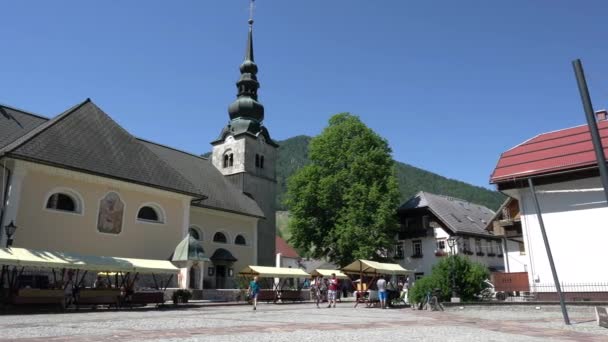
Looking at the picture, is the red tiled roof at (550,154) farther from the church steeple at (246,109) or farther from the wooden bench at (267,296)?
A: the church steeple at (246,109)

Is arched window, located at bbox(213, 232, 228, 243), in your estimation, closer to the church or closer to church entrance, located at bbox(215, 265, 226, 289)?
the church

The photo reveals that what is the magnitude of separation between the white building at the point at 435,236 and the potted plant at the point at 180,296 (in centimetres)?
2400

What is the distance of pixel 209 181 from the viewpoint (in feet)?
124

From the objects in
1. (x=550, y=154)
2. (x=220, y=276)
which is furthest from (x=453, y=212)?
(x=550, y=154)

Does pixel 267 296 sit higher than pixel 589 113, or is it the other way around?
pixel 589 113

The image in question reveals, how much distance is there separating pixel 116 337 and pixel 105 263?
12.0 metres

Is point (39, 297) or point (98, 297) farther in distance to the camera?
point (98, 297)

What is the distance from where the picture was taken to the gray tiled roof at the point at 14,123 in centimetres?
2396

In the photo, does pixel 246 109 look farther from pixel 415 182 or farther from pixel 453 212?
pixel 415 182

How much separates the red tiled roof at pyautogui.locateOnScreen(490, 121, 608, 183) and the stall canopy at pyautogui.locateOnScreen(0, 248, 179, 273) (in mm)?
15661

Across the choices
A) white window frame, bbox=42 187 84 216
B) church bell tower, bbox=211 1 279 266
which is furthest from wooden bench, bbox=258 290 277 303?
church bell tower, bbox=211 1 279 266

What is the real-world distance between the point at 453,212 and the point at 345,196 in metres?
14.0

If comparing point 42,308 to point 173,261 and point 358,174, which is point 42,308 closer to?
point 173,261

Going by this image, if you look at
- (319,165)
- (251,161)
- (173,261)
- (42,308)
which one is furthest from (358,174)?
(42,308)
